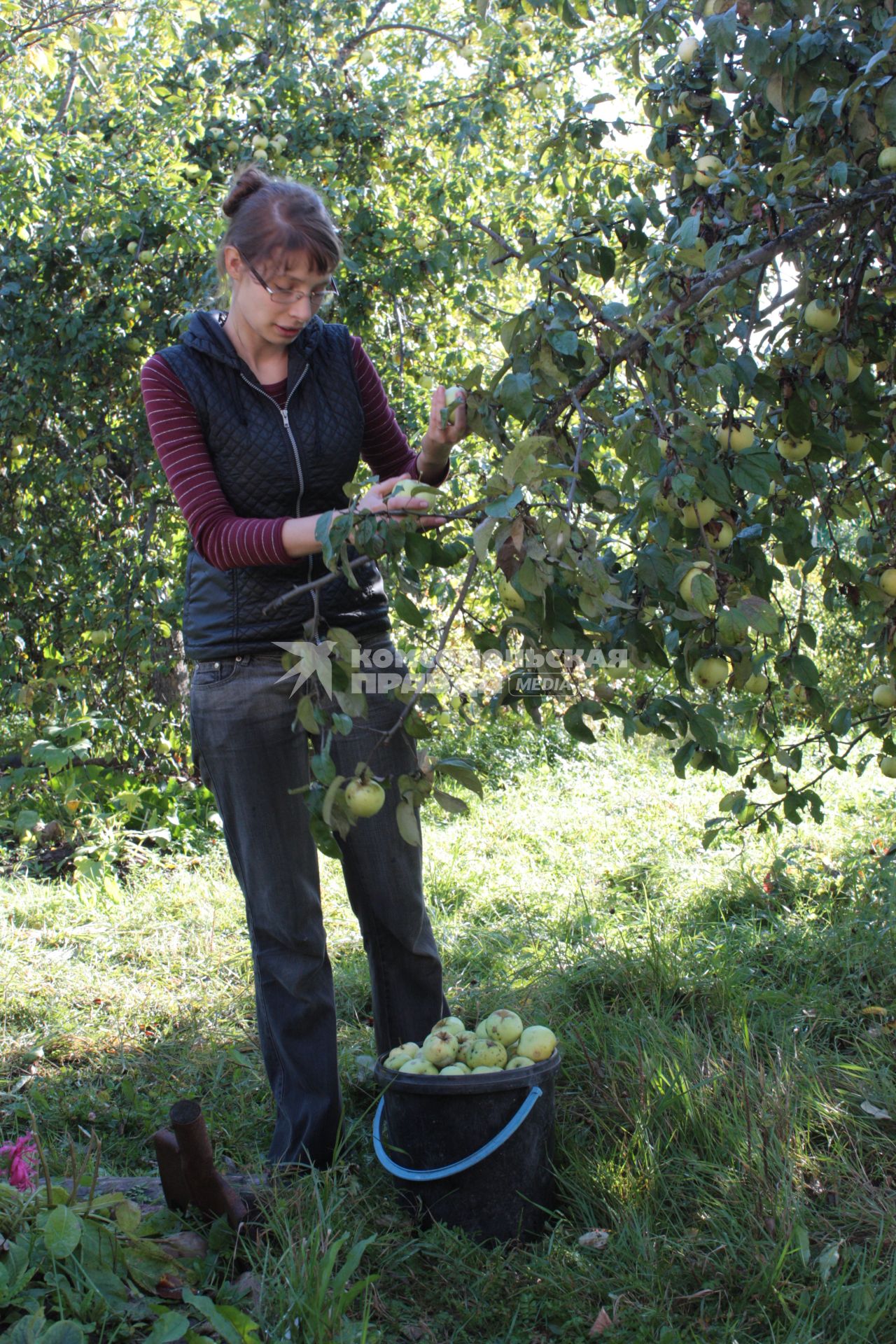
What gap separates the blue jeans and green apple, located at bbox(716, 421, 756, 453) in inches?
28.8

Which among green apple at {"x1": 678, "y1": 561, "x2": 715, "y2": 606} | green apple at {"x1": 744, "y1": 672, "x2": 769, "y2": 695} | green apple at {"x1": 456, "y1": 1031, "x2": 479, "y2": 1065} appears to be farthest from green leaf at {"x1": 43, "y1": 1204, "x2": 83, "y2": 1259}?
green apple at {"x1": 744, "y1": 672, "x2": 769, "y2": 695}

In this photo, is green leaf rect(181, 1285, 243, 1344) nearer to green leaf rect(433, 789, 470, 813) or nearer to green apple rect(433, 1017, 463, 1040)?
green apple rect(433, 1017, 463, 1040)

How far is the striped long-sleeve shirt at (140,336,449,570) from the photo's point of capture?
1.72m

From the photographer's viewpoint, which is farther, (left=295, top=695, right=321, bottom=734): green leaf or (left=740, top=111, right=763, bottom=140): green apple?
(left=740, top=111, right=763, bottom=140): green apple

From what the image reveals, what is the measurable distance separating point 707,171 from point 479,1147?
159 centimetres

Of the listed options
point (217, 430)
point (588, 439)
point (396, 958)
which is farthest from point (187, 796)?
point (588, 439)

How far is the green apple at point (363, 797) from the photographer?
4.24ft

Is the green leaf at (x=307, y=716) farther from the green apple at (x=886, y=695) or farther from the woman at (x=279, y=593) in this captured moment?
the green apple at (x=886, y=695)

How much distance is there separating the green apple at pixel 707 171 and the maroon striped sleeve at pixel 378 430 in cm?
64

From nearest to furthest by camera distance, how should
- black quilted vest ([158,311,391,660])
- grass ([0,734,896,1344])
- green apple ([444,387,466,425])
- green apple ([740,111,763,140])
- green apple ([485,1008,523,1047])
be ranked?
green apple ([444,387,466,425]), grass ([0,734,896,1344]), green apple ([740,111,763,140]), black quilted vest ([158,311,391,660]), green apple ([485,1008,523,1047])

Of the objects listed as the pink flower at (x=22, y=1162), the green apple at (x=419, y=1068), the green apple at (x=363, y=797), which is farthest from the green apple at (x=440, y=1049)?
the green apple at (x=363, y=797)

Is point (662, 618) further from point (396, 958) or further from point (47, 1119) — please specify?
point (47, 1119)

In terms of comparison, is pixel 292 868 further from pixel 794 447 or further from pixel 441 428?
pixel 794 447

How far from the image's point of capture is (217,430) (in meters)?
1.87
